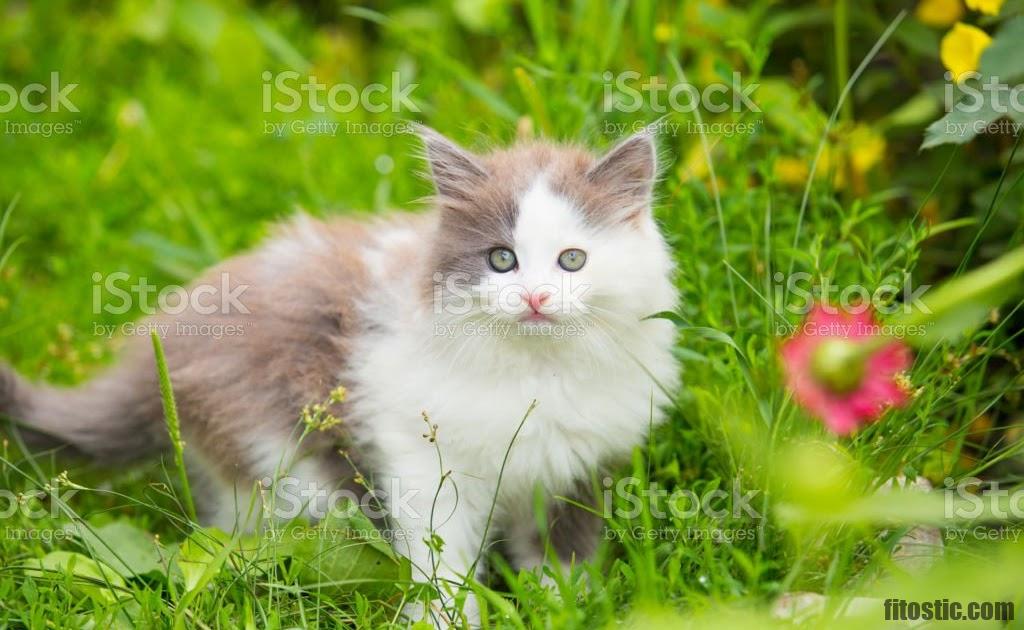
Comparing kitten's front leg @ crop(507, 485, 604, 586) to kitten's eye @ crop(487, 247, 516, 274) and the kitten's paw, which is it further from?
kitten's eye @ crop(487, 247, 516, 274)

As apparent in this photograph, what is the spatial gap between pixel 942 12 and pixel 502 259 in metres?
1.62

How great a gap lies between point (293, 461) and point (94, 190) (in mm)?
1872

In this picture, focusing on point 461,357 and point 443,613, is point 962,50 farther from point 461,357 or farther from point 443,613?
point 443,613

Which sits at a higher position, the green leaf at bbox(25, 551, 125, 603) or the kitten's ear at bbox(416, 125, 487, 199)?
the kitten's ear at bbox(416, 125, 487, 199)

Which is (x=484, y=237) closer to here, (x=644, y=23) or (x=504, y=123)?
(x=504, y=123)

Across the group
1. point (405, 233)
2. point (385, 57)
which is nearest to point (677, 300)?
point (405, 233)

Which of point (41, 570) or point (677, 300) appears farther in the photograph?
point (677, 300)

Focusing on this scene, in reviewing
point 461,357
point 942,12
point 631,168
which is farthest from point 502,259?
point 942,12

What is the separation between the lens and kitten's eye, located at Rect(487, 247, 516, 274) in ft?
6.82

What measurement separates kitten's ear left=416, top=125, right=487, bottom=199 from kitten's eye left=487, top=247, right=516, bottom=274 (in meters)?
0.16

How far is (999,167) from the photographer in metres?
2.77

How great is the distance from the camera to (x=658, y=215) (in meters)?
2.67

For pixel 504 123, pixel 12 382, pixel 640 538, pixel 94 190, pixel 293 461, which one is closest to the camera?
pixel 640 538

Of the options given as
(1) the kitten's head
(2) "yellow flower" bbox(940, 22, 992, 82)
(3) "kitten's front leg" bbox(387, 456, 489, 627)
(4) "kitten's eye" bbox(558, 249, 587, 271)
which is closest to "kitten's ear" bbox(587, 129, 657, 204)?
(1) the kitten's head
